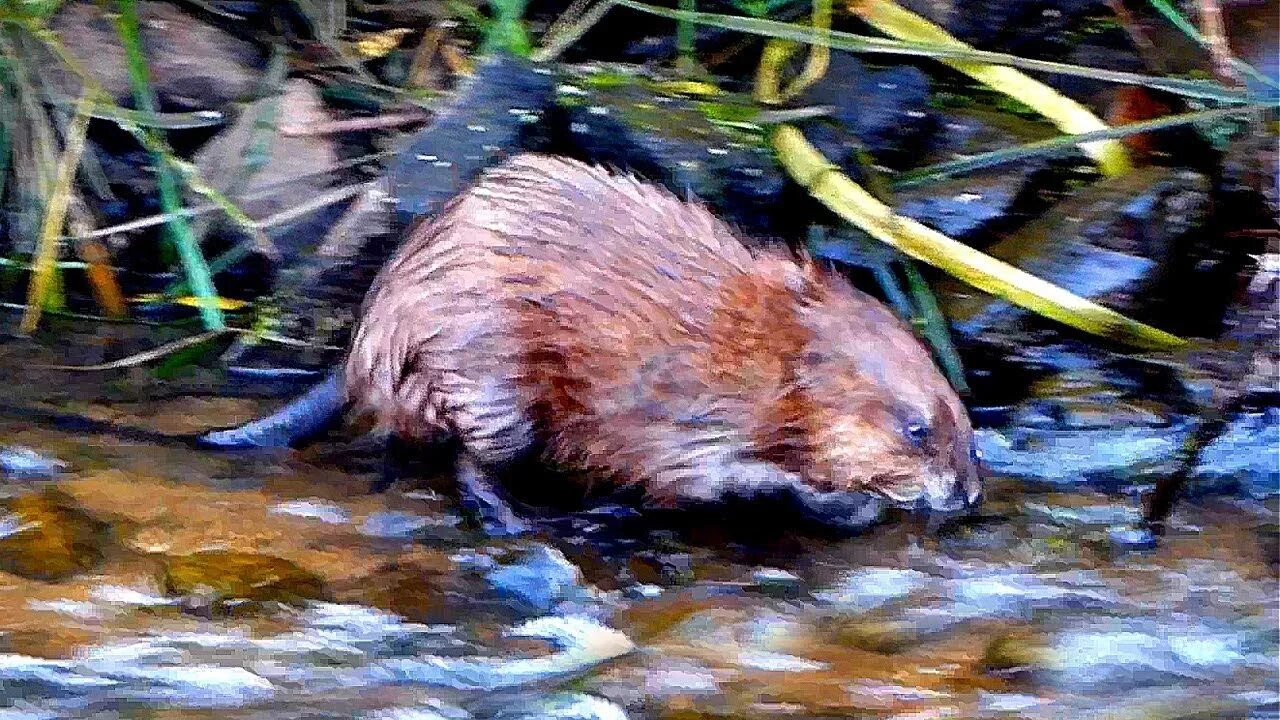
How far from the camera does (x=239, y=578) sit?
1610mm

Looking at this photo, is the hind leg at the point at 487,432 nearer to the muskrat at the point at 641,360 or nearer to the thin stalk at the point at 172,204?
the muskrat at the point at 641,360

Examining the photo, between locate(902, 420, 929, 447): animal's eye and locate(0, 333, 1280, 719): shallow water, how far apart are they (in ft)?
0.36

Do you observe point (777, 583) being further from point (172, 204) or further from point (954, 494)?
point (172, 204)

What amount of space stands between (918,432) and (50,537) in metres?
1.11

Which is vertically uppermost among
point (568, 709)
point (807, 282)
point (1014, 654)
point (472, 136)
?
point (472, 136)

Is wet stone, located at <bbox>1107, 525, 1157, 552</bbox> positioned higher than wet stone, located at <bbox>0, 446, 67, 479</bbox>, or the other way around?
wet stone, located at <bbox>1107, 525, 1157, 552</bbox>

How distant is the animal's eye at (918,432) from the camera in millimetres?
1855

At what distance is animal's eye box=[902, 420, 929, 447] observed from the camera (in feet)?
6.09

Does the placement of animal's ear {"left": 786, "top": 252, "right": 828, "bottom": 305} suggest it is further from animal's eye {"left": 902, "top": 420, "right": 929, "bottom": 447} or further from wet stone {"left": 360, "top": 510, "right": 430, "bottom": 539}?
wet stone {"left": 360, "top": 510, "right": 430, "bottom": 539}

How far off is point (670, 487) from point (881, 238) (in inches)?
21.3

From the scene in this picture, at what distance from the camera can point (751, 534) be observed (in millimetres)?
1839

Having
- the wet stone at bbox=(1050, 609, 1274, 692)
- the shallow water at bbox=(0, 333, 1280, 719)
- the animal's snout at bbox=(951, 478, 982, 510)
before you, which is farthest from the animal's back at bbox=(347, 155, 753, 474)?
the wet stone at bbox=(1050, 609, 1274, 692)

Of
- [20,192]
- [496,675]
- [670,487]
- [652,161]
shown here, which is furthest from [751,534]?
[20,192]

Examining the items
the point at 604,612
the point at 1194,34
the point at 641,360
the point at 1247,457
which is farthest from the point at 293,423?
the point at 1194,34
